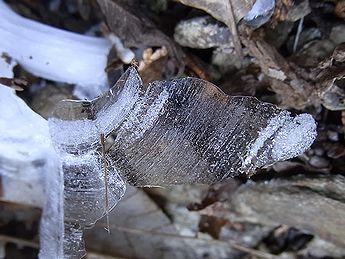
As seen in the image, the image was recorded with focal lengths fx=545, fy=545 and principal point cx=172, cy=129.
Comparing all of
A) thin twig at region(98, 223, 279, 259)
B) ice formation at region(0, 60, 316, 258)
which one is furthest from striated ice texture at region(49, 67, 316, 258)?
thin twig at region(98, 223, 279, 259)

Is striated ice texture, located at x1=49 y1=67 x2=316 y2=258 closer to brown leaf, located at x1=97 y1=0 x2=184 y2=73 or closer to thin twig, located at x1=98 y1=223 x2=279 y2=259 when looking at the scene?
brown leaf, located at x1=97 y1=0 x2=184 y2=73

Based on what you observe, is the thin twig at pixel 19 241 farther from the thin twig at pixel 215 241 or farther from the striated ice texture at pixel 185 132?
the striated ice texture at pixel 185 132

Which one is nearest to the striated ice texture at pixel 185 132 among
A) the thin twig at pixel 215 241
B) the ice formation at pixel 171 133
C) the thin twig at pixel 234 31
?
the ice formation at pixel 171 133

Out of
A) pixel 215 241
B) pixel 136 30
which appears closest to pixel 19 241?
pixel 215 241

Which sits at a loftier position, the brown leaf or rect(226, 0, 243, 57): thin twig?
the brown leaf

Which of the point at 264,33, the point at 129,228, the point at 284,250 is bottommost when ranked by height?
the point at 284,250

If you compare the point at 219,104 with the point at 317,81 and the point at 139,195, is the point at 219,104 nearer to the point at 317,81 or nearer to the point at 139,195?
the point at 317,81

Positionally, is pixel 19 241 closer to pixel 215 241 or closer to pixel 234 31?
pixel 215 241

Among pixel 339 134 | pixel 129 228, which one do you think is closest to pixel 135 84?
pixel 339 134
